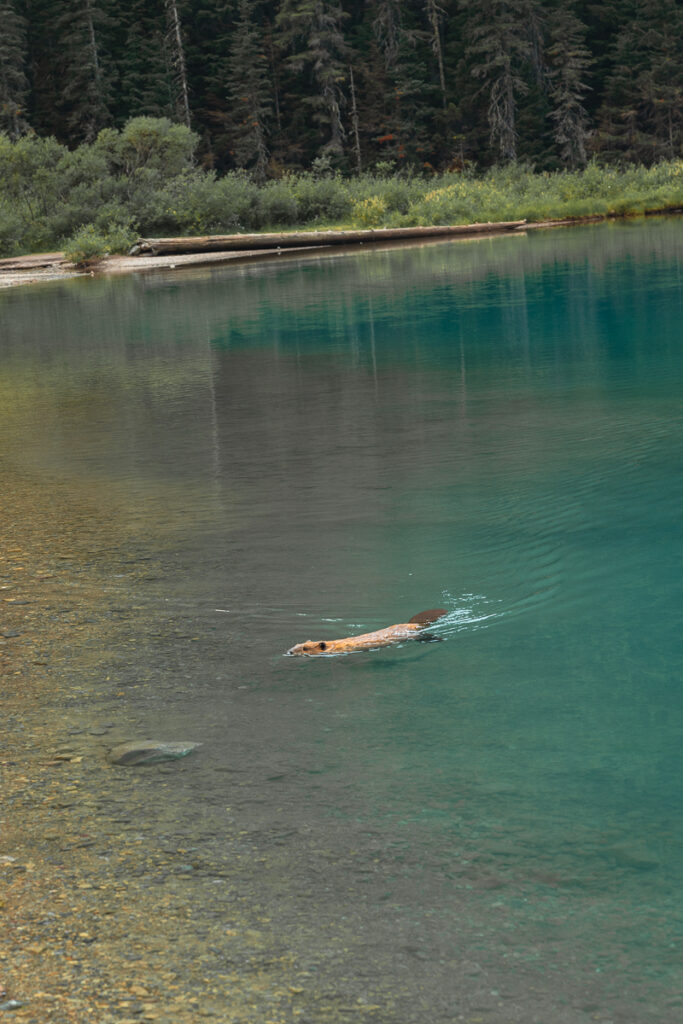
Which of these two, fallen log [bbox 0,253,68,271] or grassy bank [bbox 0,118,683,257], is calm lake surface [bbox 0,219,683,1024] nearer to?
fallen log [bbox 0,253,68,271]

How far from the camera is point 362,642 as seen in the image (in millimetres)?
5066

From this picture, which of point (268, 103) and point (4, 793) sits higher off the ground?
point (268, 103)

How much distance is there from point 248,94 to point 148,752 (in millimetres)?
64322

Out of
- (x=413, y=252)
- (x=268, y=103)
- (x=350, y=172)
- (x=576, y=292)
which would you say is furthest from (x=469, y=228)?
(x=268, y=103)

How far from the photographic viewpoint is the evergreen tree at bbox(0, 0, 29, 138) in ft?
200

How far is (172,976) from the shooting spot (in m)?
2.89

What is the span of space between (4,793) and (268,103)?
69589 millimetres

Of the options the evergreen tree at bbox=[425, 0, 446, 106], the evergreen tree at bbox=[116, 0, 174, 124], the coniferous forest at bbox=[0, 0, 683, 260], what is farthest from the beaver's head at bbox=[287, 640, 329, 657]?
the evergreen tree at bbox=[425, 0, 446, 106]

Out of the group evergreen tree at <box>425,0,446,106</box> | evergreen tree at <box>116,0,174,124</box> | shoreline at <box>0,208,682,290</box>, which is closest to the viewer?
shoreline at <box>0,208,682,290</box>

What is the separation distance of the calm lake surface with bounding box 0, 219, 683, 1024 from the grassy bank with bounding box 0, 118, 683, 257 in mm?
→ 31845

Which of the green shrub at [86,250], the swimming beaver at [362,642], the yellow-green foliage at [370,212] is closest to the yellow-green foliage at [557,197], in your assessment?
the yellow-green foliage at [370,212]

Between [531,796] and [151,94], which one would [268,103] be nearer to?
[151,94]

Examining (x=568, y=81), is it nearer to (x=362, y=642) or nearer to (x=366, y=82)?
(x=366, y=82)

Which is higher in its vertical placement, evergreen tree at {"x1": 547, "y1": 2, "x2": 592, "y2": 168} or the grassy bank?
evergreen tree at {"x1": 547, "y1": 2, "x2": 592, "y2": 168}
